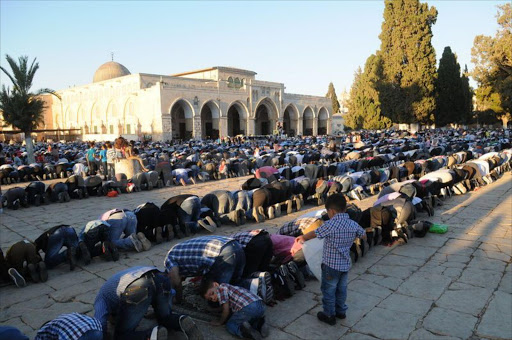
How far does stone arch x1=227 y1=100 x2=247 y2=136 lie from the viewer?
41.1m

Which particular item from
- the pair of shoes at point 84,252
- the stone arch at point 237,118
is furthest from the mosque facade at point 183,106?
the pair of shoes at point 84,252

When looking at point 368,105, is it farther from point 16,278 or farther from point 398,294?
point 16,278

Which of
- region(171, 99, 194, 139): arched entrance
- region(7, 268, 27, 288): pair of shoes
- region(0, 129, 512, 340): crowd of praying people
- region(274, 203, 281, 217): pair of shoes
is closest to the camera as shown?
region(0, 129, 512, 340): crowd of praying people

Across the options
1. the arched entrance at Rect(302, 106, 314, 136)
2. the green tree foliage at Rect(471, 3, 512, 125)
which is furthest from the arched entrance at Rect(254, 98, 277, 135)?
the green tree foliage at Rect(471, 3, 512, 125)

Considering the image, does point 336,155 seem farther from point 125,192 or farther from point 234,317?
point 234,317

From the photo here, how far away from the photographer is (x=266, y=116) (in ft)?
160

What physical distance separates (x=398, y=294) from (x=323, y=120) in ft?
164

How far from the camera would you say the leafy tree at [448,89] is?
35625mm

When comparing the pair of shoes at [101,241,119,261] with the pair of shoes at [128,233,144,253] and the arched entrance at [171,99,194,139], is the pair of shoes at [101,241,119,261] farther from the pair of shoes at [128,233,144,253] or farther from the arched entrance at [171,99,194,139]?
the arched entrance at [171,99,194,139]

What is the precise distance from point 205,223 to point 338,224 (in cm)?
357

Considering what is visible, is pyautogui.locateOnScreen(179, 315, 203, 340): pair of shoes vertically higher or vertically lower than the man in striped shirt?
lower

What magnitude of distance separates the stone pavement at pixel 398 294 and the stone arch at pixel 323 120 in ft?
153

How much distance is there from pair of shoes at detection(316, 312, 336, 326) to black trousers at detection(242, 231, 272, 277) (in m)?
0.80

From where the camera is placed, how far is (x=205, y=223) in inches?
245
